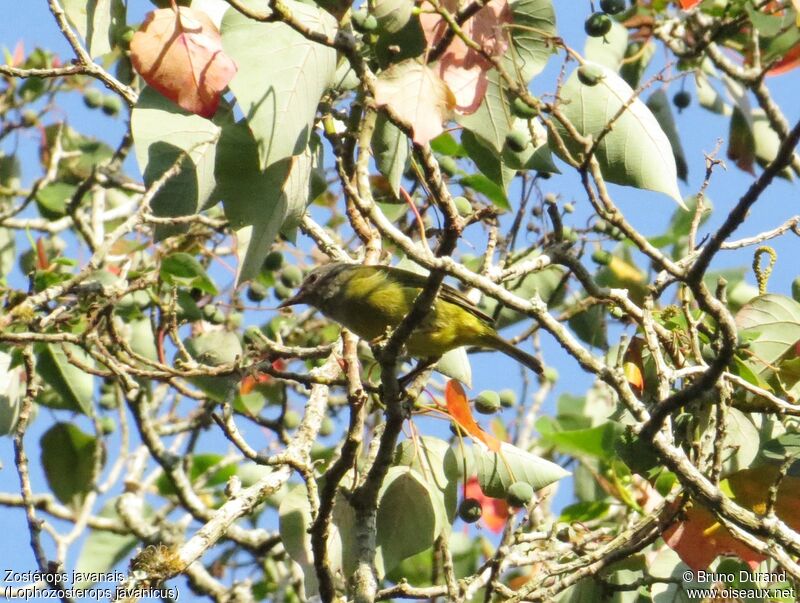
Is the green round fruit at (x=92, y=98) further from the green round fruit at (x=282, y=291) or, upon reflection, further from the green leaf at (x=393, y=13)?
the green leaf at (x=393, y=13)

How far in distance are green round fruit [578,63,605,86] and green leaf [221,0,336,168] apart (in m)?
0.69

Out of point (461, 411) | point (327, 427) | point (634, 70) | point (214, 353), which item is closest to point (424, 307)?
point (461, 411)

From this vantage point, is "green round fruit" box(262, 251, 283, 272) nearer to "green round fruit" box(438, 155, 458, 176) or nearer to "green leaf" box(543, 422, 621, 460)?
"green round fruit" box(438, 155, 458, 176)

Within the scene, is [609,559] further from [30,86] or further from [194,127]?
[30,86]

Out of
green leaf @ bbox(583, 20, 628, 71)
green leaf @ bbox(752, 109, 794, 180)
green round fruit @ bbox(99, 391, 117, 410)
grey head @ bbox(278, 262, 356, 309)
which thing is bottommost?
grey head @ bbox(278, 262, 356, 309)

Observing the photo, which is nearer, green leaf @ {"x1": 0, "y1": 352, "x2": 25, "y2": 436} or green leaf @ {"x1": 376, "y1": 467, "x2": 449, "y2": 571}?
green leaf @ {"x1": 376, "y1": 467, "x2": 449, "y2": 571}

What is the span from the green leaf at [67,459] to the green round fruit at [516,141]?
2.77 meters

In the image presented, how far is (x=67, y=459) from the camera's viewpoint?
15.6 ft

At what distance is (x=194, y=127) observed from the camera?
2.81 metres

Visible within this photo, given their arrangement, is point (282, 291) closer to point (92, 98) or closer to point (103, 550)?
point (103, 550)

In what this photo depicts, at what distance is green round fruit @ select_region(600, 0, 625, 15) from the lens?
3357mm

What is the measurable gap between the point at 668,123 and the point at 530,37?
215cm

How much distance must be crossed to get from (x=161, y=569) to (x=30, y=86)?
3.87 metres

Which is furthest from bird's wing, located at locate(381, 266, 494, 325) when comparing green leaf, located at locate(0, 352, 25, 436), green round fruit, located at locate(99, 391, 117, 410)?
green round fruit, located at locate(99, 391, 117, 410)
